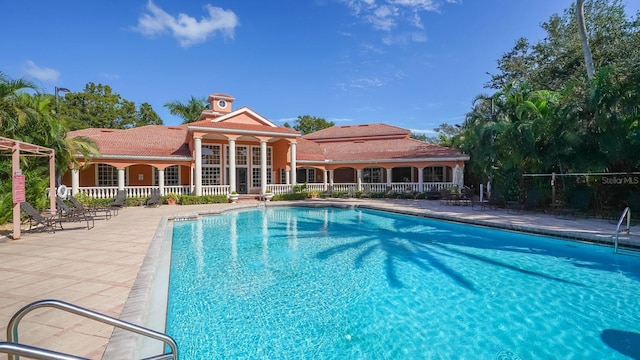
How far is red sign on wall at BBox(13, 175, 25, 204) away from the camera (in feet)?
29.9

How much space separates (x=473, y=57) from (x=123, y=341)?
87.1ft

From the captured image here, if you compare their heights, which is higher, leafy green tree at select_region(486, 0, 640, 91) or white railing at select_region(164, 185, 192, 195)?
leafy green tree at select_region(486, 0, 640, 91)

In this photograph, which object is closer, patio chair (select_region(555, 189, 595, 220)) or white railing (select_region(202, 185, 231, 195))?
patio chair (select_region(555, 189, 595, 220))

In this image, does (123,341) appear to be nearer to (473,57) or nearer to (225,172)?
(225,172)

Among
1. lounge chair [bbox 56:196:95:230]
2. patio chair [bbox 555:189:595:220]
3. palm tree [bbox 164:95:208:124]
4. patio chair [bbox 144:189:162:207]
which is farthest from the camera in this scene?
palm tree [bbox 164:95:208:124]

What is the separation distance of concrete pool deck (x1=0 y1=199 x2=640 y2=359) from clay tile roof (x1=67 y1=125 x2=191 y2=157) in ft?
34.4

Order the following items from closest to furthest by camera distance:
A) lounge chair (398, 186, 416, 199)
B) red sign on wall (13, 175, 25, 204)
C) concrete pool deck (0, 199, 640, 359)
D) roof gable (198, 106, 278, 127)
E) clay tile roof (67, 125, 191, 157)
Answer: concrete pool deck (0, 199, 640, 359), red sign on wall (13, 175, 25, 204), clay tile roof (67, 125, 191, 157), roof gable (198, 106, 278, 127), lounge chair (398, 186, 416, 199)

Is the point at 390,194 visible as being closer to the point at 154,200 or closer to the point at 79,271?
the point at 154,200

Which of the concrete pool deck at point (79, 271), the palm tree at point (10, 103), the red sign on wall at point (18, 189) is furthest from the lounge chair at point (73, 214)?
the palm tree at point (10, 103)

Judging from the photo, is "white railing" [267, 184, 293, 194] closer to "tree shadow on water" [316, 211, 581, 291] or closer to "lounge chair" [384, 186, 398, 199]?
"lounge chair" [384, 186, 398, 199]

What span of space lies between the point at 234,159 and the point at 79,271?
59.1 feet

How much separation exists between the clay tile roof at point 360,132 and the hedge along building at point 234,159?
49 centimetres

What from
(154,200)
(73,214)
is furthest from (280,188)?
(73,214)

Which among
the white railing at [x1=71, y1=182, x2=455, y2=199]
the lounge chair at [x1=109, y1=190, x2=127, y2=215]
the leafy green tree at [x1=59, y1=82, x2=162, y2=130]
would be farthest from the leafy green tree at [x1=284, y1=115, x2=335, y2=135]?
the lounge chair at [x1=109, y1=190, x2=127, y2=215]
